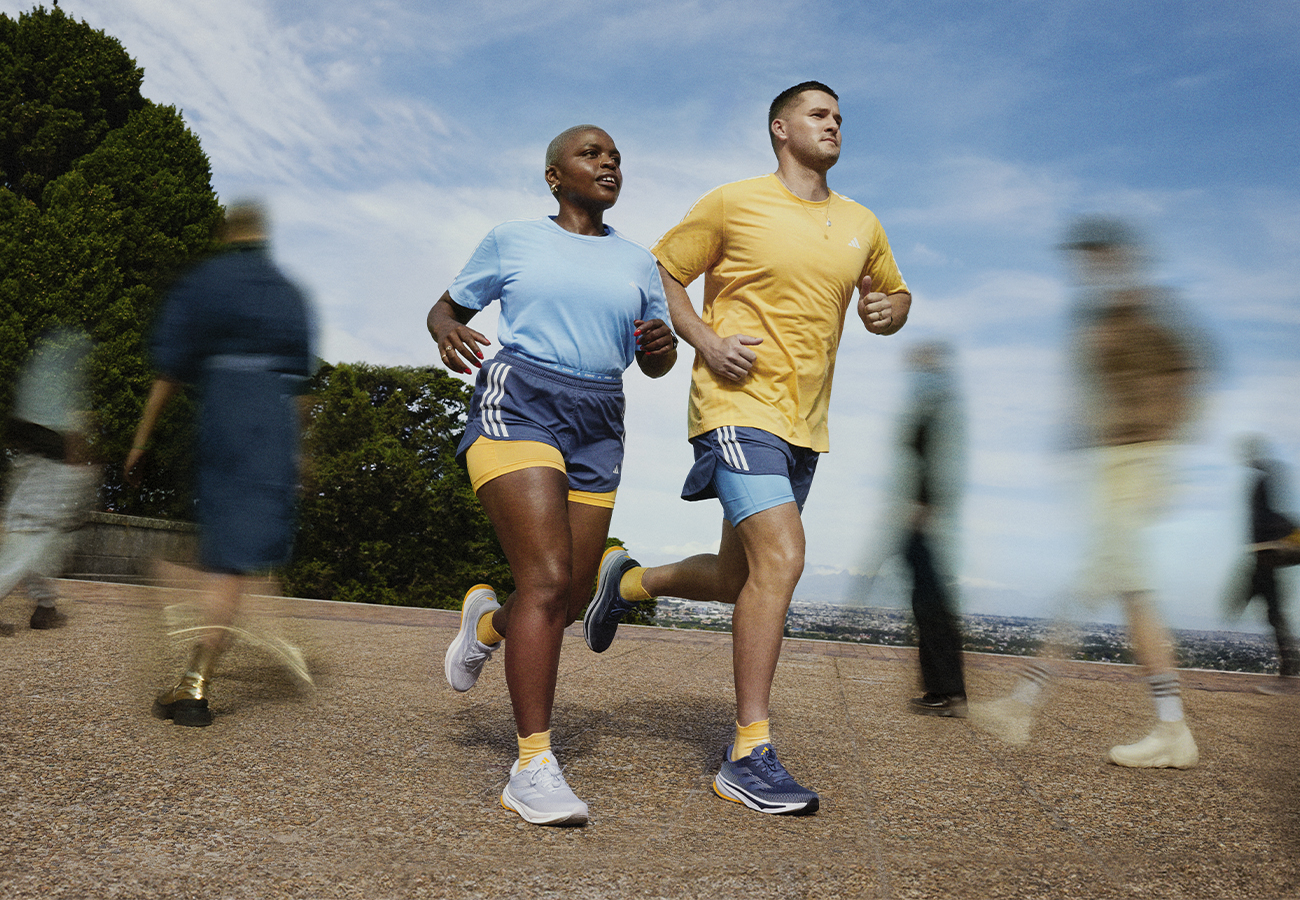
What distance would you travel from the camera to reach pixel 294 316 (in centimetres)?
397

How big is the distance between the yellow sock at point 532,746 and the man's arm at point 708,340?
131 centimetres

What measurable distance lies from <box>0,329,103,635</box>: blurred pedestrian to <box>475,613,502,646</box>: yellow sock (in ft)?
12.2

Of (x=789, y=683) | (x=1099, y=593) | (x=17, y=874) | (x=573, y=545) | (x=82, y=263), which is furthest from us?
(x=82, y=263)

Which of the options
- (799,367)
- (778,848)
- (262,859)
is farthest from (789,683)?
(262,859)

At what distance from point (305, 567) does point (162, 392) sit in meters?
19.7

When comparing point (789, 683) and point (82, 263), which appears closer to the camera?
point (789, 683)

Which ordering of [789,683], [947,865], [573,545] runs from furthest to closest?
[789,683] < [573,545] < [947,865]

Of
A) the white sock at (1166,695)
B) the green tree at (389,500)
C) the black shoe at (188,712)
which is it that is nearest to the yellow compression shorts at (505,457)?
the black shoe at (188,712)

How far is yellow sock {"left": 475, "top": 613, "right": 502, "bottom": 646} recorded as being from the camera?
3.55 meters

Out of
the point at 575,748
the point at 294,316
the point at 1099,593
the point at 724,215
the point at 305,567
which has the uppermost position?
the point at 724,215

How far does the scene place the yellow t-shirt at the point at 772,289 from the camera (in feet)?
11.0

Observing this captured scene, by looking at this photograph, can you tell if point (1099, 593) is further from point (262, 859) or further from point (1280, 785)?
point (262, 859)

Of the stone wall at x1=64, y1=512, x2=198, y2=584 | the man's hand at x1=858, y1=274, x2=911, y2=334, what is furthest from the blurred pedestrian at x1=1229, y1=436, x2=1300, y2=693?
the stone wall at x1=64, y1=512, x2=198, y2=584

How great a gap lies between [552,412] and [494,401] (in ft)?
0.59
